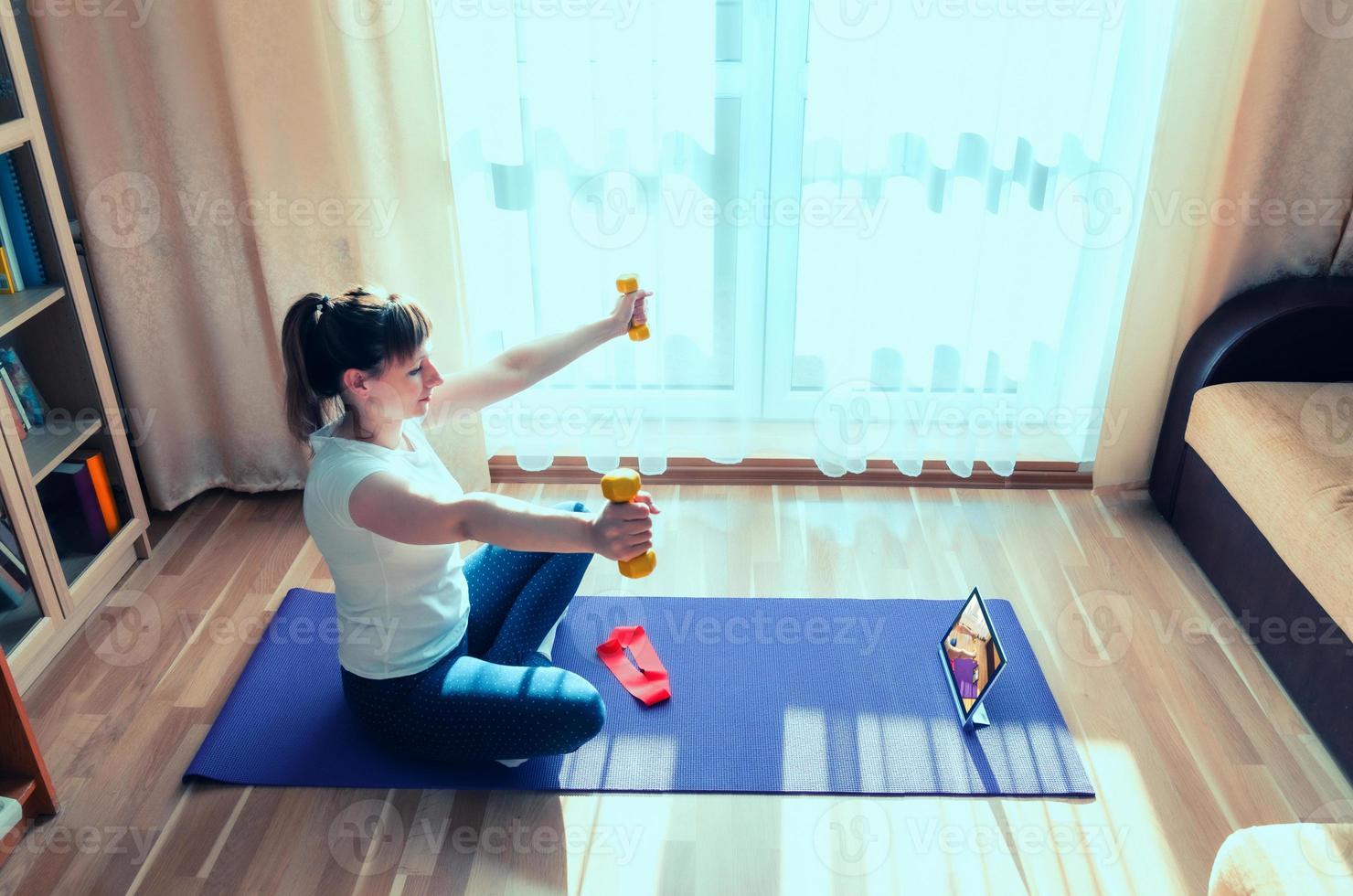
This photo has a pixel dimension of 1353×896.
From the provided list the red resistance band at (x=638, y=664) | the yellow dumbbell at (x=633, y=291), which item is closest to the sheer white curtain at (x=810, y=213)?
the yellow dumbbell at (x=633, y=291)

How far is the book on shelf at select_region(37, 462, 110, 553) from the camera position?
8.15ft

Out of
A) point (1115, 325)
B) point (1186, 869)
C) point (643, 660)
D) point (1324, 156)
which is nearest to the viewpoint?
point (1186, 869)

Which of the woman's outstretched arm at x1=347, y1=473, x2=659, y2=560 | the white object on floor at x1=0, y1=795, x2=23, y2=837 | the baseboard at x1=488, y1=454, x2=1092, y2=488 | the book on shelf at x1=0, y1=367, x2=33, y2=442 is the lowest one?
the baseboard at x1=488, y1=454, x2=1092, y2=488

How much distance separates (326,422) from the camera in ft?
6.51

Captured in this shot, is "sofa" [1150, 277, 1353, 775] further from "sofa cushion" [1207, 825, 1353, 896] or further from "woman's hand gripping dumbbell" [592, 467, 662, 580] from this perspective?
"woman's hand gripping dumbbell" [592, 467, 662, 580]

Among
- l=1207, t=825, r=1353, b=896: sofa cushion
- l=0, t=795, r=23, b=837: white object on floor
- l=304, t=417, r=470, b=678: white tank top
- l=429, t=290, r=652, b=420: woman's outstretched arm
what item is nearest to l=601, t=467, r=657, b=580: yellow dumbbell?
l=304, t=417, r=470, b=678: white tank top

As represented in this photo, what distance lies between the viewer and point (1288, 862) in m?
1.50

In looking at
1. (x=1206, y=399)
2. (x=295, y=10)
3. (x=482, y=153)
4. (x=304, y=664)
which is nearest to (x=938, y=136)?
(x=1206, y=399)

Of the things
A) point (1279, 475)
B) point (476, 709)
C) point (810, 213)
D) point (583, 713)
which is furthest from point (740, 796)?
point (810, 213)

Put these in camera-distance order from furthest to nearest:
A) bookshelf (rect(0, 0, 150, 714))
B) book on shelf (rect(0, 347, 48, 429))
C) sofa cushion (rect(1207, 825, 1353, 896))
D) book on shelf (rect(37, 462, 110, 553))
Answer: book on shelf (rect(37, 462, 110, 553)) < book on shelf (rect(0, 347, 48, 429)) < bookshelf (rect(0, 0, 150, 714)) < sofa cushion (rect(1207, 825, 1353, 896))

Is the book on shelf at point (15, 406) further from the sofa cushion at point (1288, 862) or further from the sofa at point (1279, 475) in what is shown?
the sofa at point (1279, 475)

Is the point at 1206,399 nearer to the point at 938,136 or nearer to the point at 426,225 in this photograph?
the point at 938,136

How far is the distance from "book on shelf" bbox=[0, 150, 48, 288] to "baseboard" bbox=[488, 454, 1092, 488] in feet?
3.84

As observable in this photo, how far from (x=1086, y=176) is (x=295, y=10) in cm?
186
